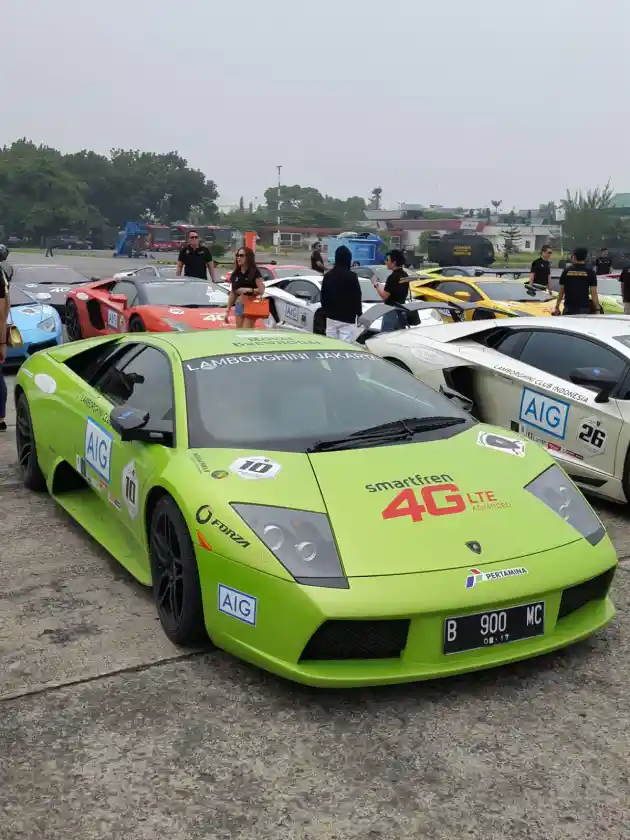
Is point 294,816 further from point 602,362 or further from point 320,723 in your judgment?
point 602,362

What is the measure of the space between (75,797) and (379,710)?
1045 mm

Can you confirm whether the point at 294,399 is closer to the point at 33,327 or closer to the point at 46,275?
the point at 33,327

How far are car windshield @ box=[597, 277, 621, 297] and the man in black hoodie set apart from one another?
11.4 meters

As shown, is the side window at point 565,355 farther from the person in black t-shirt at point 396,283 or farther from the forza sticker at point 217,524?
the person in black t-shirt at point 396,283

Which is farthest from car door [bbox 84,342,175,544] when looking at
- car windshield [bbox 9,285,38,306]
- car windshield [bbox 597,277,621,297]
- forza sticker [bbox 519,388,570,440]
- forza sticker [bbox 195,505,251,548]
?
car windshield [bbox 597,277,621,297]

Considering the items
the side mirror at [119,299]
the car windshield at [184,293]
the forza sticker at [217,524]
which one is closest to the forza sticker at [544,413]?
the forza sticker at [217,524]

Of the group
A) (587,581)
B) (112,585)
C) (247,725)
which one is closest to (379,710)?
(247,725)

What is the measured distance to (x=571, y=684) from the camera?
133 inches

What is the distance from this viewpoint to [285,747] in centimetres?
295

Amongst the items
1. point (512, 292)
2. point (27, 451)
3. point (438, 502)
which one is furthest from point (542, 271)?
point (438, 502)

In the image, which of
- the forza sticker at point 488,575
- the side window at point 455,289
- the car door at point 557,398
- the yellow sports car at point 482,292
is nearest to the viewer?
the forza sticker at point 488,575

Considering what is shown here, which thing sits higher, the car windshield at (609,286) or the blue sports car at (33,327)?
the blue sports car at (33,327)

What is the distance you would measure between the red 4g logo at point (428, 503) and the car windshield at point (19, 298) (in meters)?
9.04

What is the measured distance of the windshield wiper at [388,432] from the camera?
390 cm
